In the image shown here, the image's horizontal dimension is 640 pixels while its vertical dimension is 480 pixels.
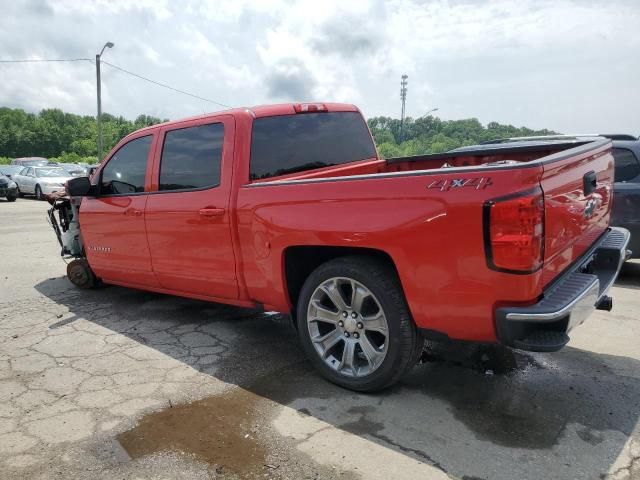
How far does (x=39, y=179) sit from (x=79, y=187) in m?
18.1

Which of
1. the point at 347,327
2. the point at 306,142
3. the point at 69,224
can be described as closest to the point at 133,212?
the point at 306,142

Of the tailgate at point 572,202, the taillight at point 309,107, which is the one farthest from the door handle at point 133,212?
the tailgate at point 572,202

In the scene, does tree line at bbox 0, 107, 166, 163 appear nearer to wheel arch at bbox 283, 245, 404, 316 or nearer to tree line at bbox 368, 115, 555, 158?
tree line at bbox 368, 115, 555, 158

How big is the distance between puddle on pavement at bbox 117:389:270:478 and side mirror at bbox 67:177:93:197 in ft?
9.25

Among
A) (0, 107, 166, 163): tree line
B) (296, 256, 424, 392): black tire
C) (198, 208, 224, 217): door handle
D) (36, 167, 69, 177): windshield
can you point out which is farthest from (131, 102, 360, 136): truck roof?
(0, 107, 166, 163): tree line

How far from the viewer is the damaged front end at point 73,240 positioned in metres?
5.92

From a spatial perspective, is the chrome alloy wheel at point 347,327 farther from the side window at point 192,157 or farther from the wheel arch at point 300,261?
the side window at point 192,157

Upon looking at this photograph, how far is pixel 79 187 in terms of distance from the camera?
5051 millimetres

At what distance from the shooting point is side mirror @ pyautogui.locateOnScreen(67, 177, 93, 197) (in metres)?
5.03

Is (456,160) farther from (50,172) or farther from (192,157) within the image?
(50,172)

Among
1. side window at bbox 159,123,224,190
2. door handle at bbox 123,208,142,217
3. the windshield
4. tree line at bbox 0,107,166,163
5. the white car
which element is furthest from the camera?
tree line at bbox 0,107,166,163

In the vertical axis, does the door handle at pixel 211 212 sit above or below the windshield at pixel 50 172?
below

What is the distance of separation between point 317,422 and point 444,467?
0.78 m

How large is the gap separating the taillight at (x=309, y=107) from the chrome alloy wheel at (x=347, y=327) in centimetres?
169
